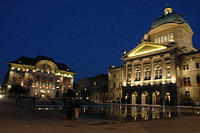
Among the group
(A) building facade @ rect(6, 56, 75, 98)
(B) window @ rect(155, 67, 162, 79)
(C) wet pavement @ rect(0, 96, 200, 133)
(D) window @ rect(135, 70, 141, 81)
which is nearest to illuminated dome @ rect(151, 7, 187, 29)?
(B) window @ rect(155, 67, 162, 79)

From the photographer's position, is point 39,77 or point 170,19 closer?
point 170,19

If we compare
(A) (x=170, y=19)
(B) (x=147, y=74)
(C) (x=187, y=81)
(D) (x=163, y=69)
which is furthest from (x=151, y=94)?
(A) (x=170, y=19)

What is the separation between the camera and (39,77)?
7694cm

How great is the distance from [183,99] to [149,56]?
1626 cm

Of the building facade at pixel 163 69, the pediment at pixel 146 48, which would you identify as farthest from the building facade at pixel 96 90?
the pediment at pixel 146 48

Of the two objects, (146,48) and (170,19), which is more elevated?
(170,19)

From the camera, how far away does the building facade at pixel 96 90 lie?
253ft

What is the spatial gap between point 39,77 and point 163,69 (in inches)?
2153

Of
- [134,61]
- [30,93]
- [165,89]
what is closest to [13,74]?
[30,93]

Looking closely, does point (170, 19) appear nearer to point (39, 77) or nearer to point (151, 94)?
point (151, 94)

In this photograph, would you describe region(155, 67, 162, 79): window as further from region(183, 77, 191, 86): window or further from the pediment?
region(183, 77, 191, 86): window

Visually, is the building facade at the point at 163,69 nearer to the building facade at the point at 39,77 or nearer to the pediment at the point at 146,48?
the pediment at the point at 146,48

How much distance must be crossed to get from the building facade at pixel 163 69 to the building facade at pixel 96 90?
11.1 m

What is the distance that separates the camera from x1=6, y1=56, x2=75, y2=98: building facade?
71312 millimetres
